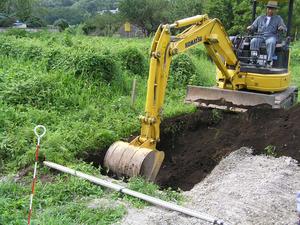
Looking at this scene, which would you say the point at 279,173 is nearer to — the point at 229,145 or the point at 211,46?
the point at 229,145

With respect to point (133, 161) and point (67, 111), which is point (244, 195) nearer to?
point (133, 161)

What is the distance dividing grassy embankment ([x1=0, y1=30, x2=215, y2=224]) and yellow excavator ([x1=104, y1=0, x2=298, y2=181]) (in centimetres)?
50

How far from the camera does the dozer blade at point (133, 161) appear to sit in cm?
653

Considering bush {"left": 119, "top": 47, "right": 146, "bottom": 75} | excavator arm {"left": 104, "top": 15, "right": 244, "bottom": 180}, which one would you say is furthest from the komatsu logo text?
bush {"left": 119, "top": 47, "right": 146, "bottom": 75}

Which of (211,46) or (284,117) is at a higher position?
(211,46)

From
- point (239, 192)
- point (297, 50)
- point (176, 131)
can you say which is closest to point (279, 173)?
point (239, 192)

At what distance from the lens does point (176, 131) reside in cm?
938

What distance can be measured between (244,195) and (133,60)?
832 centimetres

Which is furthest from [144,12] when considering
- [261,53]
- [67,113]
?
[67,113]

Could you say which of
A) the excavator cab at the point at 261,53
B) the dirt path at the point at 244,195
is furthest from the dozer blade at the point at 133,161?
the excavator cab at the point at 261,53

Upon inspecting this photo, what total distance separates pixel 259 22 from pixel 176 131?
308 centimetres

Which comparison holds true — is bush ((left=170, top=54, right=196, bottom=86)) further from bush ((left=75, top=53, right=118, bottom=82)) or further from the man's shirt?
the man's shirt

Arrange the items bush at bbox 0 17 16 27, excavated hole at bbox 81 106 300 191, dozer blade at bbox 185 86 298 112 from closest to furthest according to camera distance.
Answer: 1. excavated hole at bbox 81 106 300 191
2. dozer blade at bbox 185 86 298 112
3. bush at bbox 0 17 16 27

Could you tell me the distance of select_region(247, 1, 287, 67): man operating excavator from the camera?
9.66 meters
